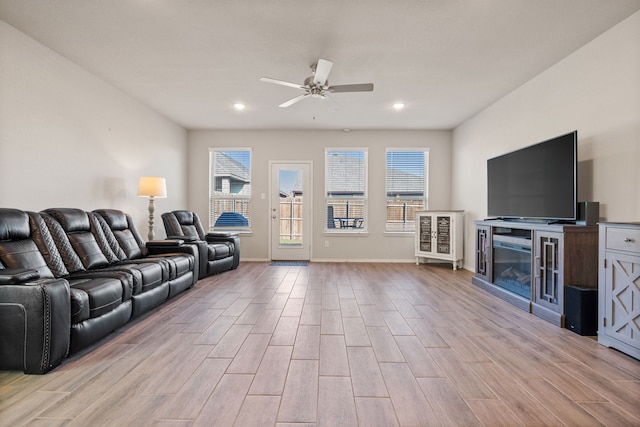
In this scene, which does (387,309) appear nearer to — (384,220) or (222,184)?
(384,220)

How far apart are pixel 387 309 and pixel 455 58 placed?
2.78 m

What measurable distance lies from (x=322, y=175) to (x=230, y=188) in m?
1.96

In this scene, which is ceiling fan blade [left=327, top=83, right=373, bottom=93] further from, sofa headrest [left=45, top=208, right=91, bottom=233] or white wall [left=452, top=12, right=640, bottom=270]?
sofa headrest [left=45, top=208, right=91, bottom=233]

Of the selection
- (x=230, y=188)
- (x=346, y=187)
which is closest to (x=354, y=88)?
(x=346, y=187)

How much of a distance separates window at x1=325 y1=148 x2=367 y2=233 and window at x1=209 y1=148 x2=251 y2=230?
66.5 inches

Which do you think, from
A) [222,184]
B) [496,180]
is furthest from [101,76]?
[496,180]

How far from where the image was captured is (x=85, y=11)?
2.57 metres

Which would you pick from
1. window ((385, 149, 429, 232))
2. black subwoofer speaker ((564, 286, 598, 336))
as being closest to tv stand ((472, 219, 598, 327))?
black subwoofer speaker ((564, 286, 598, 336))

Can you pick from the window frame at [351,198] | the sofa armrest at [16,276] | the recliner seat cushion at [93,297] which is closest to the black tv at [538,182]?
the window frame at [351,198]

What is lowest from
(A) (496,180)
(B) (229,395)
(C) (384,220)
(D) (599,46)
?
(B) (229,395)

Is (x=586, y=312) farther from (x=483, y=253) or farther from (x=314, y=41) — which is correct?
(x=314, y=41)

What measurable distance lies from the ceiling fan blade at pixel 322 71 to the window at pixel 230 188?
338cm

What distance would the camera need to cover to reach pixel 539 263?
3.09m

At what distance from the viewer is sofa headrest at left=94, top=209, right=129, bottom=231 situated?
11.8ft
